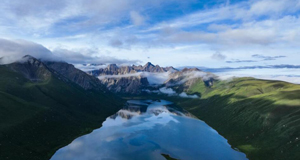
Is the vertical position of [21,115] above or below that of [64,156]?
above

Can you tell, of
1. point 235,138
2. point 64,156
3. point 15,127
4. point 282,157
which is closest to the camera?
point 282,157

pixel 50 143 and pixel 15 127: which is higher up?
pixel 15 127

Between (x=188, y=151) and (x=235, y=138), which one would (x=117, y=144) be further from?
(x=235, y=138)

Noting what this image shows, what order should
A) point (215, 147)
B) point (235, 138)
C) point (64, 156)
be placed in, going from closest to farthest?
1. point (64, 156)
2. point (215, 147)
3. point (235, 138)

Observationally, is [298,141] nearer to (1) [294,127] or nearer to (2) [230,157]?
(1) [294,127]

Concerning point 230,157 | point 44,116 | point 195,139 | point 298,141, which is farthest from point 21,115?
point 298,141

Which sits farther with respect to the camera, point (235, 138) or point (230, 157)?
point (235, 138)

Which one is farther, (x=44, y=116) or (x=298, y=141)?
(x=44, y=116)

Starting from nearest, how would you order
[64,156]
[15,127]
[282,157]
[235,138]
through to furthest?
[282,157] → [64,156] → [15,127] → [235,138]

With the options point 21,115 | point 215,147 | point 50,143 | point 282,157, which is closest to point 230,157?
point 215,147
